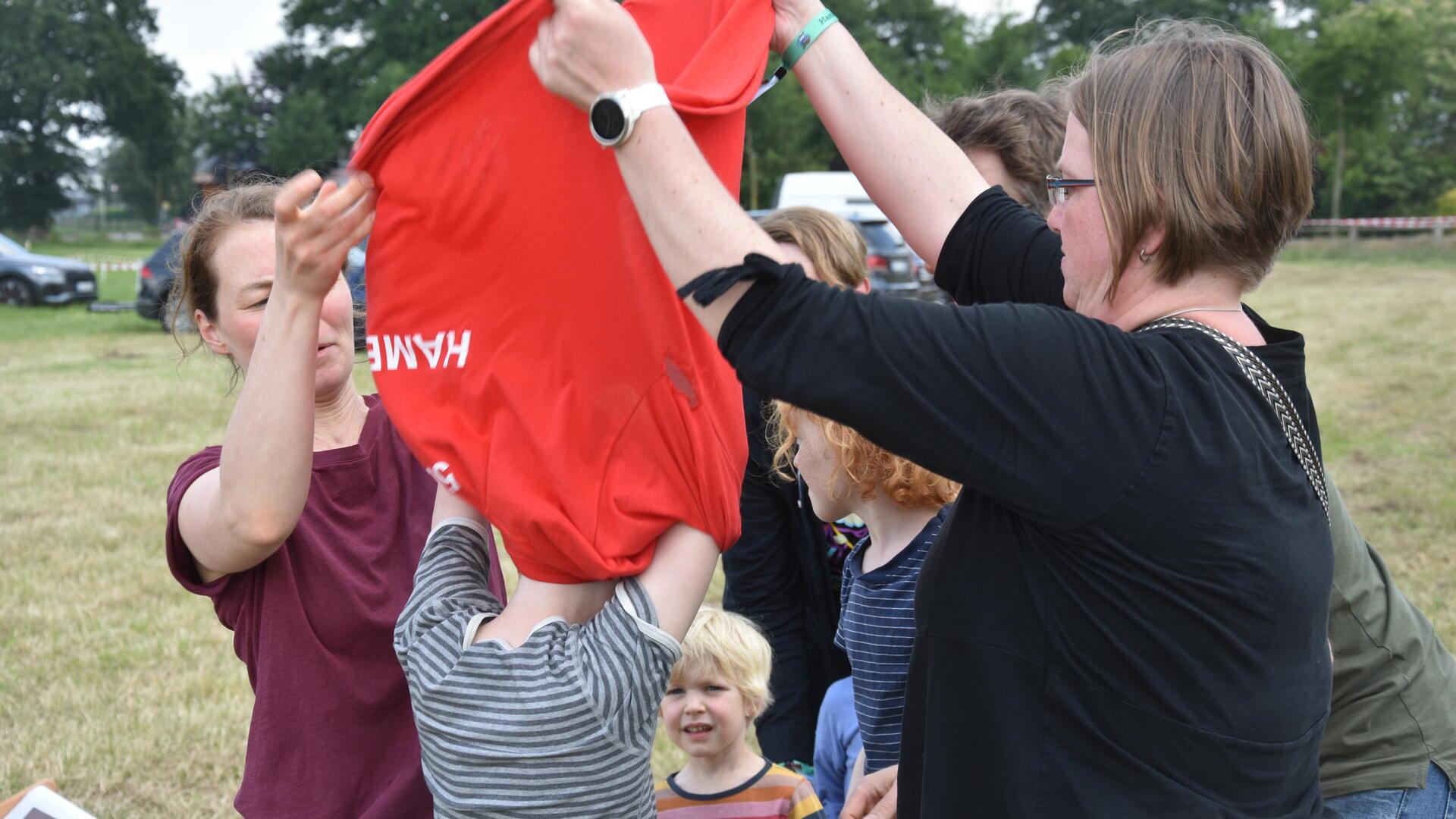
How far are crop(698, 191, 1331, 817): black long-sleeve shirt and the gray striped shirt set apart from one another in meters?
0.40

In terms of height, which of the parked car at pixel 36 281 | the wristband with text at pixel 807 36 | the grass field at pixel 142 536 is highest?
the wristband with text at pixel 807 36

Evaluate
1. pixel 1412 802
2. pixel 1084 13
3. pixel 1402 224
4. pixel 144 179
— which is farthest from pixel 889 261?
pixel 144 179

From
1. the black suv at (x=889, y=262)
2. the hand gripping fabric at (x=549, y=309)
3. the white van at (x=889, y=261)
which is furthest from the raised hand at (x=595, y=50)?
the black suv at (x=889, y=262)

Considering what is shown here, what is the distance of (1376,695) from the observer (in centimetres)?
206

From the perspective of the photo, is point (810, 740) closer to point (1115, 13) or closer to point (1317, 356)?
point (1317, 356)

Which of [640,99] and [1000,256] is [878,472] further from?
[640,99]

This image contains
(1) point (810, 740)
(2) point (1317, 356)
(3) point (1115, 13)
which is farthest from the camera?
(3) point (1115, 13)

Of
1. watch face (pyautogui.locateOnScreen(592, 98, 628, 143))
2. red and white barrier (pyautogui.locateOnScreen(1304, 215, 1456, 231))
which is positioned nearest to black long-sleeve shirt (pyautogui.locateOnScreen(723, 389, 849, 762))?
watch face (pyautogui.locateOnScreen(592, 98, 628, 143))

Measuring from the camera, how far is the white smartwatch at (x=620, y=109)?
1.38 metres

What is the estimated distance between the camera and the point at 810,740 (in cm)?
332

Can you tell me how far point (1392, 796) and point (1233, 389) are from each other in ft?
3.38

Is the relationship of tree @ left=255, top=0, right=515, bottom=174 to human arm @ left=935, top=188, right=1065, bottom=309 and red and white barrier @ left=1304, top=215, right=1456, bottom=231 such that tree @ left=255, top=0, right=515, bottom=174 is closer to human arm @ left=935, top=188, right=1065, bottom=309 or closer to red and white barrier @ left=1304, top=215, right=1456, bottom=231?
red and white barrier @ left=1304, top=215, right=1456, bottom=231

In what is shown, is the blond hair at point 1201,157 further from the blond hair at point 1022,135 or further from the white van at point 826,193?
the white van at point 826,193

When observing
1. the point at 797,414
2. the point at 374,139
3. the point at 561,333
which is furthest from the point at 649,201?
the point at 797,414
